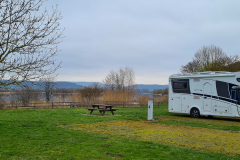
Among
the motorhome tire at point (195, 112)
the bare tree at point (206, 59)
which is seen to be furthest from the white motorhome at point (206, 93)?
the bare tree at point (206, 59)

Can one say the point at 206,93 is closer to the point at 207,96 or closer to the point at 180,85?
the point at 207,96

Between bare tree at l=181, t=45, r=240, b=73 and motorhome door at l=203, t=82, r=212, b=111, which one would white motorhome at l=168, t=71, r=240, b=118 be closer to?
motorhome door at l=203, t=82, r=212, b=111

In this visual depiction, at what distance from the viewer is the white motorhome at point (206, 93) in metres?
14.8

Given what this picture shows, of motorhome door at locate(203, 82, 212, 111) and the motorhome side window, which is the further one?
the motorhome side window

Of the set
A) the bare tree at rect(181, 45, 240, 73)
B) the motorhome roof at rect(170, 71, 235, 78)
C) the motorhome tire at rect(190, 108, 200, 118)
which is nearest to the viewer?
the motorhome roof at rect(170, 71, 235, 78)

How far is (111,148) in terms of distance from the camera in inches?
273

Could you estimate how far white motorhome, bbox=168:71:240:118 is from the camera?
583 inches

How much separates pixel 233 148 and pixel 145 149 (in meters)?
2.87

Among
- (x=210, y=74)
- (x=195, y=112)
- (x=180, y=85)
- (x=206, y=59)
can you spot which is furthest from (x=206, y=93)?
(x=206, y=59)

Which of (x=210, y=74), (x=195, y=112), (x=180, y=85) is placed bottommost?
(x=195, y=112)

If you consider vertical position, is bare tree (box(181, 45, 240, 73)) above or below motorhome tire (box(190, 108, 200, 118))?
above

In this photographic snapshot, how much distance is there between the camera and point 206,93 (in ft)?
Answer: 52.4

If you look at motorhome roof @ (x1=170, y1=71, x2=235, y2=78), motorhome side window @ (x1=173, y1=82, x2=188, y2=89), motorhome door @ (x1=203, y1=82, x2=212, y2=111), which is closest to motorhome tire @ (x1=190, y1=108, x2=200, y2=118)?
motorhome door @ (x1=203, y1=82, x2=212, y2=111)

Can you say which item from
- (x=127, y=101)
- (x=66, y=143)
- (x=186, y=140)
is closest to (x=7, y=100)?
(x=127, y=101)
